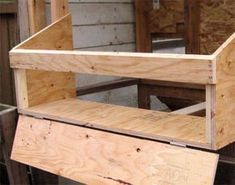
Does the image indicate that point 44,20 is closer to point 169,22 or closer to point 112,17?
point 112,17

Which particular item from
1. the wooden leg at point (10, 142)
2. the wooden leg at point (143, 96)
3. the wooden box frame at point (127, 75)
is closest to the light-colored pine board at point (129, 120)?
the wooden box frame at point (127, 75)

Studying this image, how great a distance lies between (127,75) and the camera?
1.69 m

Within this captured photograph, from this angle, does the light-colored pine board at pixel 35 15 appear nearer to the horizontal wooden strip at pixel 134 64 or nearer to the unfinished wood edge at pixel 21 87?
the unfinished wood edge at pixel 21 87

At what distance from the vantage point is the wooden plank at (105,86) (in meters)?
3.01

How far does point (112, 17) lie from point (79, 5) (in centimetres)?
34

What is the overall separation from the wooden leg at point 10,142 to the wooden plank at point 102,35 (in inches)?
30.0

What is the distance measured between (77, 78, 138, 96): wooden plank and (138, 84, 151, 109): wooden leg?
8 cm

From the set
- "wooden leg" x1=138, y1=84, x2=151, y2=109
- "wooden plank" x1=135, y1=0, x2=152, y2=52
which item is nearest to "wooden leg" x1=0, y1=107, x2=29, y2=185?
"wooden leg" x1=138, y1=84, x2=151, y2=109

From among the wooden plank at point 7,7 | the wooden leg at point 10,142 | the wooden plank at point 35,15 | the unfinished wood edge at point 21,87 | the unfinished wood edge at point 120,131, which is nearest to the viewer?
the unfinished wood edge at point 120,131

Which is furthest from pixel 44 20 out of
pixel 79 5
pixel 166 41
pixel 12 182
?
pixel 166 41

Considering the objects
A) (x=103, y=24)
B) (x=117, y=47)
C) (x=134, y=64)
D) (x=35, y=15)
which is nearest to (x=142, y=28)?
(x=117, y=47)

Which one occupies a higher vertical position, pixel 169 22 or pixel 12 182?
pixel 169 22

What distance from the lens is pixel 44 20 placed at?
262 centimetres

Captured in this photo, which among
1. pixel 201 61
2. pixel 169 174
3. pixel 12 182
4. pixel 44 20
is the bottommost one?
pixel 12 182
